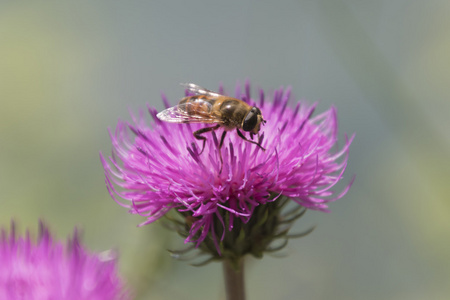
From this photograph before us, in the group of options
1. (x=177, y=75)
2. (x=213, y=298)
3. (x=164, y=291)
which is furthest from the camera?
(x=177, y=75)

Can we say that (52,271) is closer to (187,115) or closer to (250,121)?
(187,115)

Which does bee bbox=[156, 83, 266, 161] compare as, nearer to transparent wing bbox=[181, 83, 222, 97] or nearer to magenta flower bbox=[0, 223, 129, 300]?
transparent wing bbox=[181, 83, 222, 97]

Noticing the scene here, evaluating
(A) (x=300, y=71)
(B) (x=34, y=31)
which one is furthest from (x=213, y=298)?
(B) (x=34, y=31)

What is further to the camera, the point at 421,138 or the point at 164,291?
the point at 421,138

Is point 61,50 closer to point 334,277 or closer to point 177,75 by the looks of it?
point 177,75

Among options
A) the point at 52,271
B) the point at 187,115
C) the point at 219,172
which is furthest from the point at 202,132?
the point at 52,271

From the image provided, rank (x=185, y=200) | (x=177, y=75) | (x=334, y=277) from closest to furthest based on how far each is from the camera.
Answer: (x=185, y=200) < (x=334, y=277) < (x=177, y=75)

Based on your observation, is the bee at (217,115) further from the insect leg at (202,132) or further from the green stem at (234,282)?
the green stem at (234,282)

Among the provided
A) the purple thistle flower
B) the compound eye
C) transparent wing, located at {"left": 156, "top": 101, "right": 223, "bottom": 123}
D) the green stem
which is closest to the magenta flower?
the purple thistle flower
